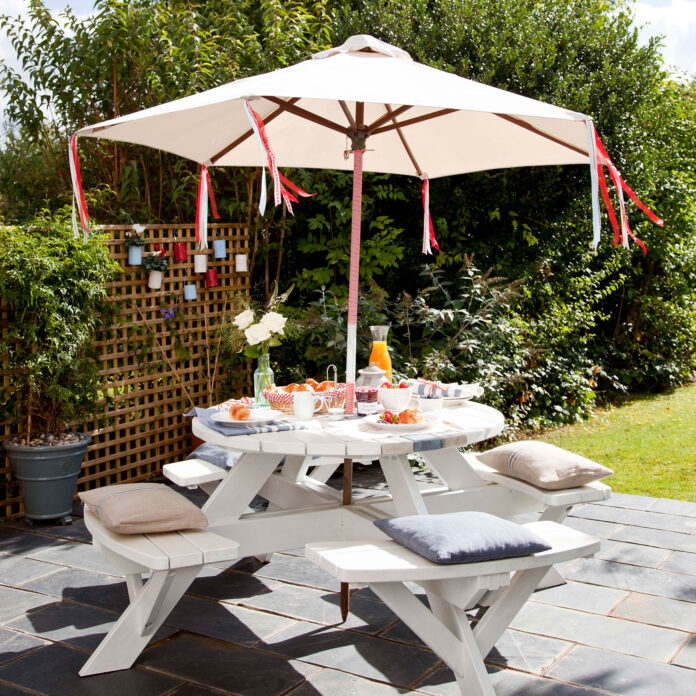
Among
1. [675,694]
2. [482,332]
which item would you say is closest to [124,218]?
[482,332]

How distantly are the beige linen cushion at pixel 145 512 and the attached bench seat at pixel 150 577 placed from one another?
35 mm

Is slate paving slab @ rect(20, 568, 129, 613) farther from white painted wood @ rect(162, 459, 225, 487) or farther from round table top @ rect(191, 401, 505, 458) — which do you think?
round table top @ rect(191, 401, 505, 458)

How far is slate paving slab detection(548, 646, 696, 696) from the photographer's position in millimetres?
2490

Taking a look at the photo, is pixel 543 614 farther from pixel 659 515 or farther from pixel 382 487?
pixel 382 487

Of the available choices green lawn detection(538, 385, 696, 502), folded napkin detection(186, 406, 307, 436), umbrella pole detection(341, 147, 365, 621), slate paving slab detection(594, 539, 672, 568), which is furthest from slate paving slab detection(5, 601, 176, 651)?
green lawn detection(538, 385, 696, 502)

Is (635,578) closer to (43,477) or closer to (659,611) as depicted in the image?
(659,611)

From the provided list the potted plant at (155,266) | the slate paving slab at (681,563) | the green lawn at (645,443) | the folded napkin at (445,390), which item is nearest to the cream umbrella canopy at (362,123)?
the folded napkin at (445,390)

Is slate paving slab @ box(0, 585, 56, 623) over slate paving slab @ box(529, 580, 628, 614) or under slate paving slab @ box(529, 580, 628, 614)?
under

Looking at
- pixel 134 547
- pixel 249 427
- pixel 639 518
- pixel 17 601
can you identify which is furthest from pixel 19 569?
pixel 639 518

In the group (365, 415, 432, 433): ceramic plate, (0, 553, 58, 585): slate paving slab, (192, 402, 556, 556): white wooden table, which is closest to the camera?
(192, 402, 556, 556): white wooden table

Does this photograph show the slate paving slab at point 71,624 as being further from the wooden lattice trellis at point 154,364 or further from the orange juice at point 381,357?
the wooden lattice trellis at point 154,364

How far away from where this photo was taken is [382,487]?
4.83 m

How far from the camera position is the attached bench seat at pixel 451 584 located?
2221mm

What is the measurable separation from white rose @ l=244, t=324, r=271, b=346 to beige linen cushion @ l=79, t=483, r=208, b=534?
75 cm
